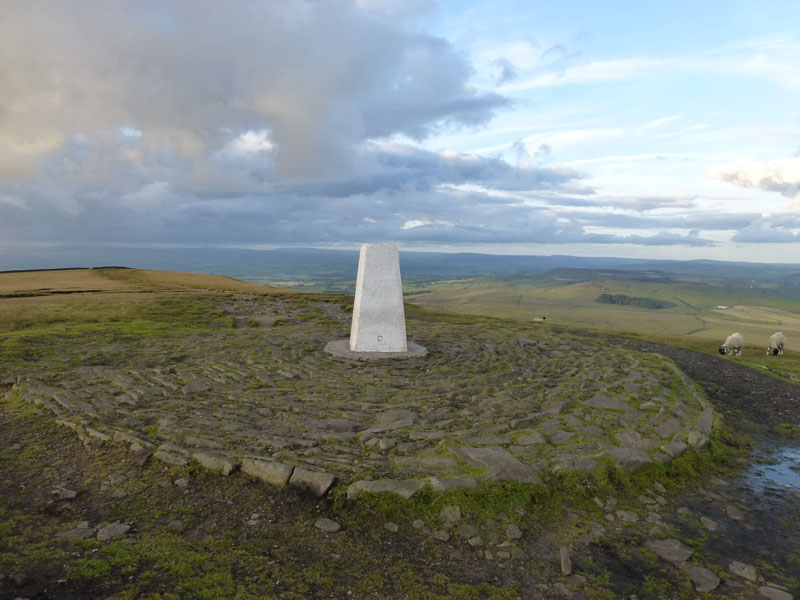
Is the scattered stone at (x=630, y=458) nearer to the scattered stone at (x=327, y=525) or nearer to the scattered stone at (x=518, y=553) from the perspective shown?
the scattered stone at (x=518, y=553)

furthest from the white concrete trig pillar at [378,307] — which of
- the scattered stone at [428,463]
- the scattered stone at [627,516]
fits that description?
the scattered stone at [627,516]

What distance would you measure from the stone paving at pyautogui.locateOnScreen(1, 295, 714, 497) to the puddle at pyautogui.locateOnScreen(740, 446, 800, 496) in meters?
1.10

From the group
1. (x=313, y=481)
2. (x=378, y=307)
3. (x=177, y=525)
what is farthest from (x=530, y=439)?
(x=378, y=307)

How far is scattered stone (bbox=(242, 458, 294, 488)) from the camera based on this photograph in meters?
7.83

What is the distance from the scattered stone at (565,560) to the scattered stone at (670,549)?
4.57ft

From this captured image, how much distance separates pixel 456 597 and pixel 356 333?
1332 centimetres

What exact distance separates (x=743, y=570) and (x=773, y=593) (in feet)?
1.55

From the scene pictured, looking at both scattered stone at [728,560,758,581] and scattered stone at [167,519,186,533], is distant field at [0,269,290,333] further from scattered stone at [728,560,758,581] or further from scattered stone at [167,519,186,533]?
scattered stone at [728,560,758,581]

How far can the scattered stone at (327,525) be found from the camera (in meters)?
6.75

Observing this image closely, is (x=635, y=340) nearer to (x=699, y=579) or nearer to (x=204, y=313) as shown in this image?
(x=699, y=579)

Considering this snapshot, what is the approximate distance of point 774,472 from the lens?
9.62 m

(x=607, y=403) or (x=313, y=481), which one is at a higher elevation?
(x=313, y=481)

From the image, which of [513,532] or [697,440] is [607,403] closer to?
[697,440]

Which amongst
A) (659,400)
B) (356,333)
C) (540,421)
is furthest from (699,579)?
(356,333)
